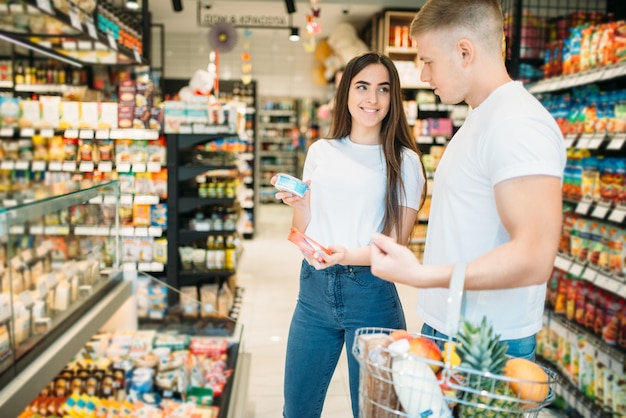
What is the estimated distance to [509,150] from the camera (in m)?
1.18

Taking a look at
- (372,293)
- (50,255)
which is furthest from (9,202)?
(372,293)

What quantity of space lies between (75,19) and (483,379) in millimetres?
3698

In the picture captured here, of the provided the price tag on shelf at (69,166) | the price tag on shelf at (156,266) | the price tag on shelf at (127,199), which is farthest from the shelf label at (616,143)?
the price tag on shelf at (69,166)

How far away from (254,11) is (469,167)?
27.7ft

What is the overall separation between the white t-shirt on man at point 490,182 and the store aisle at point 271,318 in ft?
7.19

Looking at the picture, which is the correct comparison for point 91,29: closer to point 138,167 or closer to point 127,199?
point 138,167

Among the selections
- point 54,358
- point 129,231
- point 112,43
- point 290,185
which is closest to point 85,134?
point 112,43

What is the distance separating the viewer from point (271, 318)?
5.31 metres

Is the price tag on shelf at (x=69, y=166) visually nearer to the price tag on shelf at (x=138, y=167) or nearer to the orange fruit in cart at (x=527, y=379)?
the price tag on shelf at (x=138, y=167)

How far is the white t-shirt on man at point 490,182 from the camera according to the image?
1174 millimetres

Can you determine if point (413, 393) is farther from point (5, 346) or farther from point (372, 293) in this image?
point (5, 346)

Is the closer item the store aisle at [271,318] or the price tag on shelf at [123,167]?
the store aisle at [271,318]

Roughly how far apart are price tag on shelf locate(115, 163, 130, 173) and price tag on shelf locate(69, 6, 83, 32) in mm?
1277

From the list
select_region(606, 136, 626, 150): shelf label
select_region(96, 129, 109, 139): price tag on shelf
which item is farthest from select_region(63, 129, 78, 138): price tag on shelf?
select_region(606, 136, 626, 150): shelf label
